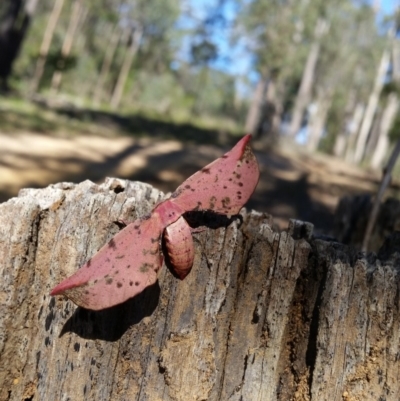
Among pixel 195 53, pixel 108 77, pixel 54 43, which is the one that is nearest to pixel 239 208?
pixel 195 53

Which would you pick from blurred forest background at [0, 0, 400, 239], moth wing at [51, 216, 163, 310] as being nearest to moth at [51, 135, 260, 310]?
moth wing at [51, 216, 163, 310]

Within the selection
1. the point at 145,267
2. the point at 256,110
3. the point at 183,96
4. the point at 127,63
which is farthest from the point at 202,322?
the point at 183,96

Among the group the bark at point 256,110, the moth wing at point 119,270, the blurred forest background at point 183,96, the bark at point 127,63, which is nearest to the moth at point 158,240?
the moth wing at point 119,270

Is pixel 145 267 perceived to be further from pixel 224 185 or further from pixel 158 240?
pixel 224 185

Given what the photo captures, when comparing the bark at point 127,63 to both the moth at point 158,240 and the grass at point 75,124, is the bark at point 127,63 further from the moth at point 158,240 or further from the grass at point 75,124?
the moth at point 158,240

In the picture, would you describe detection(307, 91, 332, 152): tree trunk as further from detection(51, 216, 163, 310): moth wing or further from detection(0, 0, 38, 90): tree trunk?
detection(51, 216, 163, 310): moth wing

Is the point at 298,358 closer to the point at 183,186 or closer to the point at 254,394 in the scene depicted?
the point at 254,394
